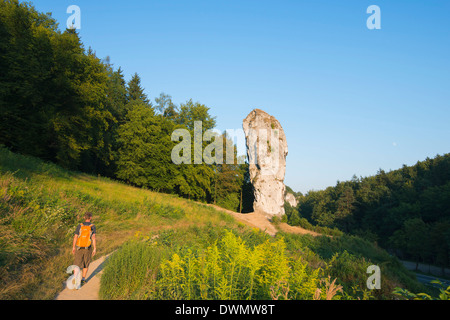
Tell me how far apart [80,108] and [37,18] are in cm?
951

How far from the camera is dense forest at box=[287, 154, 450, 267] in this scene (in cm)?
4325

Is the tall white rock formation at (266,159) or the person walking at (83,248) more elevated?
the tall white rock formation at (266,159)

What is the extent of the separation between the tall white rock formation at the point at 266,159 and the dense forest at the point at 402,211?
522 cm

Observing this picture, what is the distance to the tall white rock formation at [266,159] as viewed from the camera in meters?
44.7

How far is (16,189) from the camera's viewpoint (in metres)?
10.2

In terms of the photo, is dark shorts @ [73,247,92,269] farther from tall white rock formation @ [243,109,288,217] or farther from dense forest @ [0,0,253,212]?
tall white rock formation @ [243,109,288,217]

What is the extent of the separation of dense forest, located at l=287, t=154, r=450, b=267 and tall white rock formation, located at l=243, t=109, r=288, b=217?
17.1 feet

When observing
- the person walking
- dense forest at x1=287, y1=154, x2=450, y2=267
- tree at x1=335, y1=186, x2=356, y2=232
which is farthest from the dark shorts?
tree at x1=335, y1=186, x2=356, y2=232

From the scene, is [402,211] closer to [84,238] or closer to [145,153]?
[145,153]

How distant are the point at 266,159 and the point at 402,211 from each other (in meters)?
34.8

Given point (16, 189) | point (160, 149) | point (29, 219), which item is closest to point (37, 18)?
point (160, 149)

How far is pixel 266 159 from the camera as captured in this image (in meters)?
45.6

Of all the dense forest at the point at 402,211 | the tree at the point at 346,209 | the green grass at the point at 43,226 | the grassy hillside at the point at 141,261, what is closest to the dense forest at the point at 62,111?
the green grass at the point at 43,226

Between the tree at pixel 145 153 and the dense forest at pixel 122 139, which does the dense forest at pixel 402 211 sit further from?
the tree at pixel 145 153
